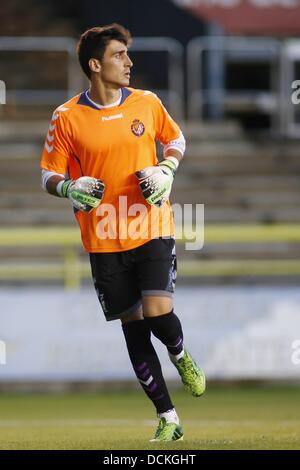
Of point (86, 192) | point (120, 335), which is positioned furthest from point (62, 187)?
point (120, 335)

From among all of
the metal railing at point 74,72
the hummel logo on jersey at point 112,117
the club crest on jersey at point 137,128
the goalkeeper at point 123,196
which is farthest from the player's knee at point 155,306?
the metal railing at point 74,72

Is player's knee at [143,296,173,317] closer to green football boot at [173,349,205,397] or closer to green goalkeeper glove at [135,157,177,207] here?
green football boot at [173,349,205,397]

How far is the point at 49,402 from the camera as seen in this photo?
13953 millimetres

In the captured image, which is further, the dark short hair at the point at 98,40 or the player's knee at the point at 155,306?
the dark short hair at the point at 98,40

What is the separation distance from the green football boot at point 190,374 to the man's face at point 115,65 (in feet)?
5.52

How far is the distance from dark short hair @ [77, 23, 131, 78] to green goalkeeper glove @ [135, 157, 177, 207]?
72 cm

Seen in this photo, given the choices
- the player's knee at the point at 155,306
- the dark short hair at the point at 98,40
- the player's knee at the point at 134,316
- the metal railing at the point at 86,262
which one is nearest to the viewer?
the player's knee at the point at 155,306

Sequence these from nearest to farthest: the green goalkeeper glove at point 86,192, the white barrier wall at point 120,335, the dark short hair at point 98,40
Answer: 1. the green goalkeeper glove at point 86,192
2. the dark short hair at point 98,40
3. the white barrier wall at point 120,335

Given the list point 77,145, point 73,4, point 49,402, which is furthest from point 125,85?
point 73,4

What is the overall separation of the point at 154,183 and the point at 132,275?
63cm

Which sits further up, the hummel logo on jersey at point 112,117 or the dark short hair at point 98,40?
the dark short hair at point 98,40

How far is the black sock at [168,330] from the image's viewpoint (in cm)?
867

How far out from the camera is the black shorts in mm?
8680

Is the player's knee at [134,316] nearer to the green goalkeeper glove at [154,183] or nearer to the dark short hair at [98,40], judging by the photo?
the green goalkeeper glove at [154,183]
